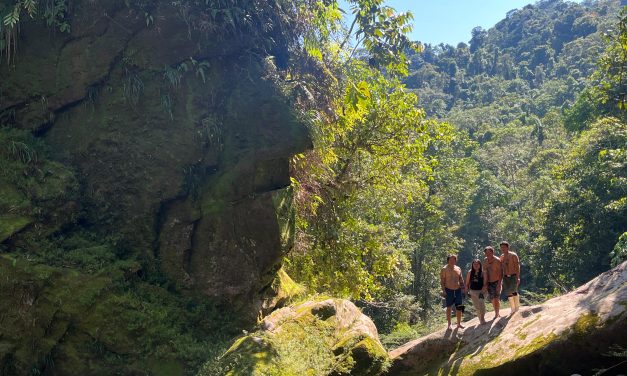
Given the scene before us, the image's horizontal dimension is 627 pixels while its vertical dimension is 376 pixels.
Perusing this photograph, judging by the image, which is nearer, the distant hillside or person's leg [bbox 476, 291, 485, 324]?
person's leg [bbox 476, 291, 485, 324]

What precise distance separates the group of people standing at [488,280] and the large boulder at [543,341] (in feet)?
1.04

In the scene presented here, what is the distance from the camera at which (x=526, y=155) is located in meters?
51.2

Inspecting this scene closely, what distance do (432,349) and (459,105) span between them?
295 feet

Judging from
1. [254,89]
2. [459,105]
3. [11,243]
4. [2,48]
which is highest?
[459,105]

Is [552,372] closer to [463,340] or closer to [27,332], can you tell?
[463,340]

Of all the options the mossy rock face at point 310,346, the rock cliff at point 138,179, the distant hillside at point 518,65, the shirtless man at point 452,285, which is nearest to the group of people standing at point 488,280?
the shirtless man at point 452,285

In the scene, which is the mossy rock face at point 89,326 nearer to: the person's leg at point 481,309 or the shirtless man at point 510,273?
the person's leg at point 481,309

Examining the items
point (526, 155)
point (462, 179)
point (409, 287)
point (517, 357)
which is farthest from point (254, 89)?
point (526, 155)

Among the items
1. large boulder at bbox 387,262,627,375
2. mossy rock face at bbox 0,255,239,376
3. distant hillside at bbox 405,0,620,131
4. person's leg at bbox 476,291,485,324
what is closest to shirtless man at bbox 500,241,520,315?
large boulder at bbox 387,262,627,375

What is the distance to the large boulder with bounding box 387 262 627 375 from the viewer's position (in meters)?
6.40

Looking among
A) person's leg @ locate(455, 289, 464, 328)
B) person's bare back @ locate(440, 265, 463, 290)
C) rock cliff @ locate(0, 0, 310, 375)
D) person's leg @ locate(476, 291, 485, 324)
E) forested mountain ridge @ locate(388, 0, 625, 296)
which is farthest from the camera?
forested mountain ridge @ locate(388, 0, 625, 296)

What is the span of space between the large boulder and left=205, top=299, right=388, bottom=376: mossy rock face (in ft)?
3.61

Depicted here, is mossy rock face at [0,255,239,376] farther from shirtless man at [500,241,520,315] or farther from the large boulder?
shirtless man at [500,241,520,315]

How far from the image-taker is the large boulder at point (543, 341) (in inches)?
252
